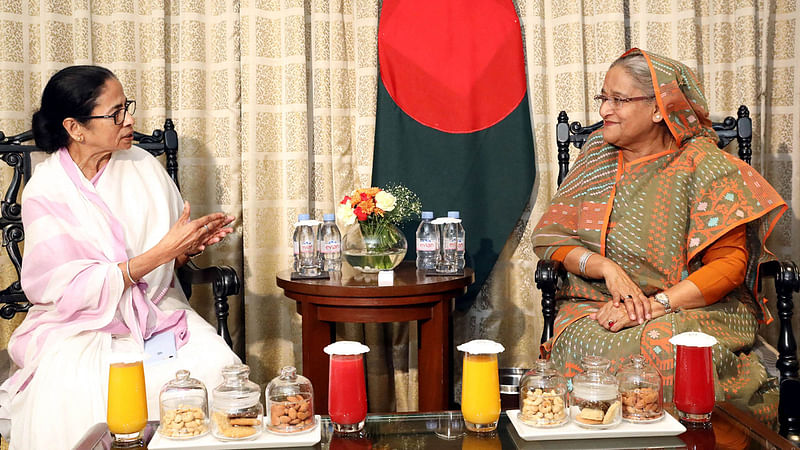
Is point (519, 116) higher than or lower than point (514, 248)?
higher

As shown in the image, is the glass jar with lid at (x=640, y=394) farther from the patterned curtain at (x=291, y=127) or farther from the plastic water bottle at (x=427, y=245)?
the patterned curtain at (x=291, y=127)

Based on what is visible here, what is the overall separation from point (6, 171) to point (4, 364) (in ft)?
2.30

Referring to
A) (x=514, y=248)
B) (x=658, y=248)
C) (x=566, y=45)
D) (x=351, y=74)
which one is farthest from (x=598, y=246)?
(x=351, y=74)

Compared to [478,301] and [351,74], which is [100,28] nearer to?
[351,74]

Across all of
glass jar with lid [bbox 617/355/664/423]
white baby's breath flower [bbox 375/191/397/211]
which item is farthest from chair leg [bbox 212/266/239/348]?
glass jar with lid [bbox 617/355/664/423]

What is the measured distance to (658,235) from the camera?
2.44 meters

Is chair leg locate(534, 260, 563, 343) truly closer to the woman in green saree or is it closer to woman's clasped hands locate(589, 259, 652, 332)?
the woman in green saree

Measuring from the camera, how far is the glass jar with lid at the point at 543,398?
61.9 inches

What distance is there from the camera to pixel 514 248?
3148 millimetres

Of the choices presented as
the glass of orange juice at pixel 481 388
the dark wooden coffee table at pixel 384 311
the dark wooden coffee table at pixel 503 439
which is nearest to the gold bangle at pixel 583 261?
the dark wooden coffee table at pixel 384 311

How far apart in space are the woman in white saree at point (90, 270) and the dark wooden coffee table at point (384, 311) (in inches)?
12.7

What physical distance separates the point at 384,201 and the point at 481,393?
42.3 inches

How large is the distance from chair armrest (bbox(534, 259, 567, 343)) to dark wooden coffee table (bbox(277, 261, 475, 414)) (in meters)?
Answer: 0.25

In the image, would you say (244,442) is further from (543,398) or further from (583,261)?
(583,261)
